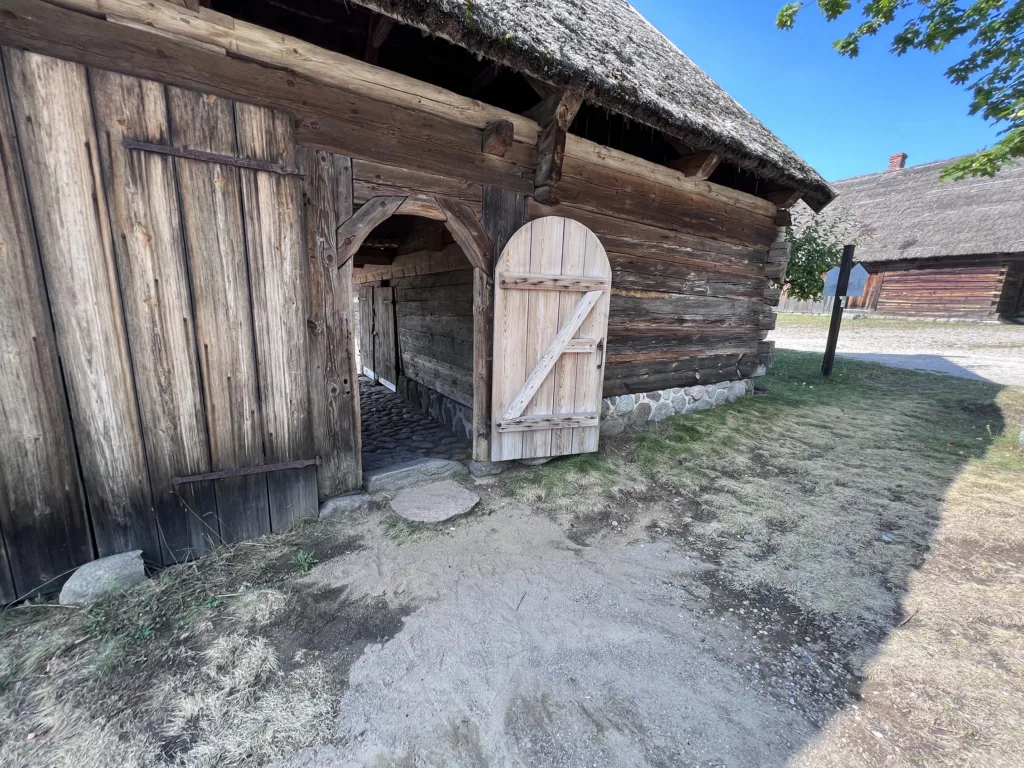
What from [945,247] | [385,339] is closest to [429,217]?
[385,339]

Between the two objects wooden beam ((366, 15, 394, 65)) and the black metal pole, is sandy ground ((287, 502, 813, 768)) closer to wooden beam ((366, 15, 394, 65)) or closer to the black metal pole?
wooden beam ((366, 15, 394, 65))

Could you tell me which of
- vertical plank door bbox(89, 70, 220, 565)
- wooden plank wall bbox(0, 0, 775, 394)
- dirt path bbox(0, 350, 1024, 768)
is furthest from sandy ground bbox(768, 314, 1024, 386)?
vertical plank door bbox(89, 70, 220, 565)

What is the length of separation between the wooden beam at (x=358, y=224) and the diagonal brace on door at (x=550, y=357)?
178 cm

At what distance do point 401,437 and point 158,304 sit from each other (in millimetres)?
2790

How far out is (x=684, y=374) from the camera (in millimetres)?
5645

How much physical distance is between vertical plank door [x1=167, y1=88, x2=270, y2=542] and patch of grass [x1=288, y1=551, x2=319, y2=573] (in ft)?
1.39

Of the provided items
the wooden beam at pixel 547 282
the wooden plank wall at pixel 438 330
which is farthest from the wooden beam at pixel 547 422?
the wooden beam at pixel 547 282

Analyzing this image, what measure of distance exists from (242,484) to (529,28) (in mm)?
3612

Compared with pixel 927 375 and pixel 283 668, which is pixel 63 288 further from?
pixel 927 375

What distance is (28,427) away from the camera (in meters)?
2.13

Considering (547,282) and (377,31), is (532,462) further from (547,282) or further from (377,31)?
(377,31)

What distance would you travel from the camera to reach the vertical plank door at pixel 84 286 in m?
2.02

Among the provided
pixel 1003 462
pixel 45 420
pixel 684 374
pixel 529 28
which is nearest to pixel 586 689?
pixel 45 420

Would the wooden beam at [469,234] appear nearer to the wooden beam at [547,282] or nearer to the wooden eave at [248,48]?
the wooden beam at [547,282]
